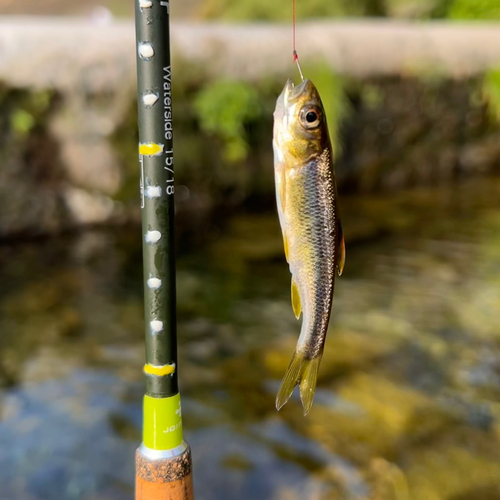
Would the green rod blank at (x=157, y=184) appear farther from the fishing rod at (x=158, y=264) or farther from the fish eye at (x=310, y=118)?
the fish eye at (x=310, y=118)

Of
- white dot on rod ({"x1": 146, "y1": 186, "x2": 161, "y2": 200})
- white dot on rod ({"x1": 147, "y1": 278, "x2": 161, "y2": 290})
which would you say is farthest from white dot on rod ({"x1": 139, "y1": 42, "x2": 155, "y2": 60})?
white dot on rod ({"x1": 147, "y1": 278, "x2": 161, "y2": 290})

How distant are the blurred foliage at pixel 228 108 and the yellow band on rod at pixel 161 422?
17.8 feet

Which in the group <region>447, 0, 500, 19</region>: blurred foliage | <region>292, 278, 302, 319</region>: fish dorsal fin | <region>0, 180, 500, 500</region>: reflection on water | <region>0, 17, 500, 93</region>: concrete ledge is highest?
<region>447, 0, 500, 19</region>: blurred foliage

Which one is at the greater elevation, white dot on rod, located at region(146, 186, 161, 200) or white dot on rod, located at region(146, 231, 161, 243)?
white dot on rod, located at region(146, 186, 161, 200)

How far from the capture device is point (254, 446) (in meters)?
3.60

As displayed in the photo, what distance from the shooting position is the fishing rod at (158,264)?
1.99m

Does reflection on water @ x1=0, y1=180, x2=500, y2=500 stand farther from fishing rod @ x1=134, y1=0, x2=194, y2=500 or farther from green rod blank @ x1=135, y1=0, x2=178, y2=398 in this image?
green rod blank @ x1=135, y1=0, x2=178, y2=398

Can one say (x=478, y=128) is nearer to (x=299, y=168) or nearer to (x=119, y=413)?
(x=119, y=413)

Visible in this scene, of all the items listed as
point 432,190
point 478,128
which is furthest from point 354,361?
point 478,128

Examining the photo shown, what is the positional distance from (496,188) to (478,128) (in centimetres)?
105

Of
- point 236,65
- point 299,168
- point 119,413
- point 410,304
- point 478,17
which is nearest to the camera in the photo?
point 299,168

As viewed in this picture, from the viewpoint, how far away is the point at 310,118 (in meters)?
1.86

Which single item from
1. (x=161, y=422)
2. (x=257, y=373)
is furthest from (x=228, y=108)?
(x=161, y=422)

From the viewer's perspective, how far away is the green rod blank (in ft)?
6.48
